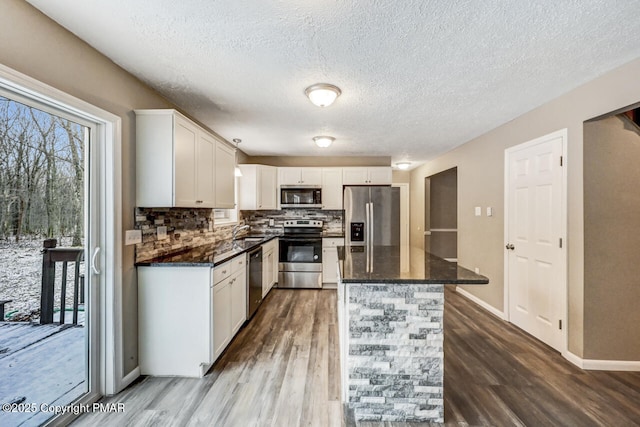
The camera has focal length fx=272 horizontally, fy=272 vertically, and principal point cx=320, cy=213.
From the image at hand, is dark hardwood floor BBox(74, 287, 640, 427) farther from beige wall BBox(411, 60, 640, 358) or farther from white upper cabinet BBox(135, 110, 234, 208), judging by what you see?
white upper cabinet BBox(135, 110, 234, 208)

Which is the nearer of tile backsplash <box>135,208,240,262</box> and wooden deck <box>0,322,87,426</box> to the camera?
wooden deck <box>0,322,87,426</box>

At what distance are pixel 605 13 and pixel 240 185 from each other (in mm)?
4402

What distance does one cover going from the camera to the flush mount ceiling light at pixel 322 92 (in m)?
2.31

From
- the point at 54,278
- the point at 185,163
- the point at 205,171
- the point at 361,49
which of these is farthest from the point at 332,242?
the point at 54,278

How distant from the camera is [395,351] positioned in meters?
1.71

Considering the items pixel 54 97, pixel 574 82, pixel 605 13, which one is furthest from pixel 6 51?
pixel 574 82

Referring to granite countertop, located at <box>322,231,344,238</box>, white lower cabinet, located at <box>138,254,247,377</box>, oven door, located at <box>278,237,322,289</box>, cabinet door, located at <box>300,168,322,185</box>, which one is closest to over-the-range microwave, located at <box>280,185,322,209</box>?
cabinet door, located at <box>300,168,322,185</box>

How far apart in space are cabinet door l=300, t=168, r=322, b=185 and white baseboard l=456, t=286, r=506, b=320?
295cm

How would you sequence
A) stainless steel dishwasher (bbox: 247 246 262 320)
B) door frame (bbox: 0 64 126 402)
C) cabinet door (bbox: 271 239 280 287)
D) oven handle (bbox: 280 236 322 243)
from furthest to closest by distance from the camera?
1. oven handle (bbox: 280 236 322 243)
2. cabinet door (bbox: 271 239 280 287)
3. stainless steel dishwasher (bbox: 247 246 262 320)
4. door frame (bbox: 0 64 126 402)

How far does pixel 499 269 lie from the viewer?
11.1ft

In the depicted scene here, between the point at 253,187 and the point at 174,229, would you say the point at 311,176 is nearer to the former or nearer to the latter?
the point at 253,187

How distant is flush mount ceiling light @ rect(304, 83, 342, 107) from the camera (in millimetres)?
2307

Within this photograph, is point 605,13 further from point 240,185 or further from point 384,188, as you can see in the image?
point 240,185

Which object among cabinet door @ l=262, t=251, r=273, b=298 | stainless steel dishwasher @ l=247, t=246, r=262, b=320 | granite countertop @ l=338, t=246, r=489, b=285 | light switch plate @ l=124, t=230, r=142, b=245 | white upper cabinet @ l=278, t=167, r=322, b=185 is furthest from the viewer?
white upper cabinet @ l=278, t=167, r=322, b=185
